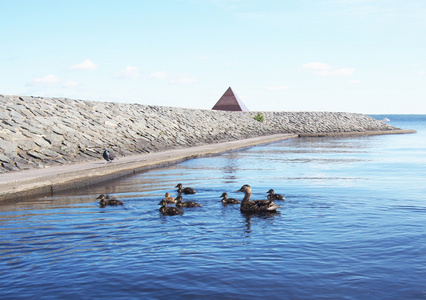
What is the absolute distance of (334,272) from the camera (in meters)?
7.94

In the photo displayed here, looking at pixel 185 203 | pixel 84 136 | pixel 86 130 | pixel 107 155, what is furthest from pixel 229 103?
pixel 185 203

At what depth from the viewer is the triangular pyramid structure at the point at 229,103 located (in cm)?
8550

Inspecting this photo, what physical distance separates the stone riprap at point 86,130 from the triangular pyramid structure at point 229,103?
2950 cm

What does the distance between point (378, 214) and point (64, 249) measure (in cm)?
802

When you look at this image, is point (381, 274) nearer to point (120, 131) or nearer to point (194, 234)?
point (194, 234)

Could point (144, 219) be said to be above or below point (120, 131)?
below

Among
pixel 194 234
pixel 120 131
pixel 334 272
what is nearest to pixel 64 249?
pixel 194 234

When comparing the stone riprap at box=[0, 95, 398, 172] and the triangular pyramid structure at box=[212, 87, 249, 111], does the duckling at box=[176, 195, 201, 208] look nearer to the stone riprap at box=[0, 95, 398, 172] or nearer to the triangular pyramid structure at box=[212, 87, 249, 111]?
the stone riprap at box=[0, 95, 398, 172]

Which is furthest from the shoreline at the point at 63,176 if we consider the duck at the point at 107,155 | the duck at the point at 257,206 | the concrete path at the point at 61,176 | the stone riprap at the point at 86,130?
the duck at the point at 257,206

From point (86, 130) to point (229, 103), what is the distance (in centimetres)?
5960

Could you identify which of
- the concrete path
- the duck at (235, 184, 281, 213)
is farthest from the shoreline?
the duck at (235, 184, 281, 213)

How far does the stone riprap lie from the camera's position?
22172mm

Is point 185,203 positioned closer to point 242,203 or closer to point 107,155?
point 242,203

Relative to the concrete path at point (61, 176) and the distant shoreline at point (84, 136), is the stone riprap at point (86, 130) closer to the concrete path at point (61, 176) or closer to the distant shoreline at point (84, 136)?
the distant shoreline at point (84, 136)
